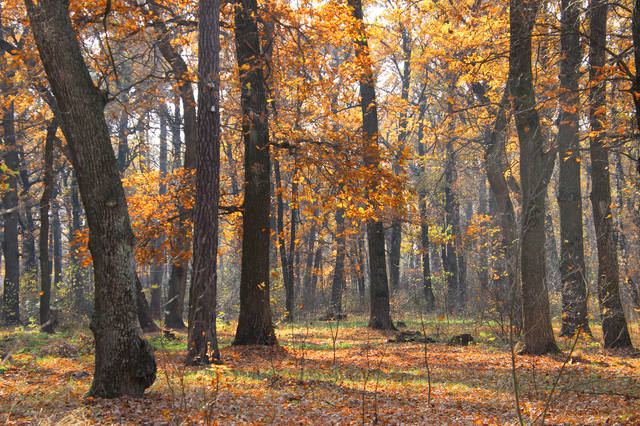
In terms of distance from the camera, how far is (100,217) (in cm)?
553

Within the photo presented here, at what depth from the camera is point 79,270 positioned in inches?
707

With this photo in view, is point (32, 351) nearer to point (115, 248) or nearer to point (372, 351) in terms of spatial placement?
point (115, 248)

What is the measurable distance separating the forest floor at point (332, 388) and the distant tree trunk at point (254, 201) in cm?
55

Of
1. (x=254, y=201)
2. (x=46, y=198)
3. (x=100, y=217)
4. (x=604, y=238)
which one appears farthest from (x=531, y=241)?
(x=46, y=198)

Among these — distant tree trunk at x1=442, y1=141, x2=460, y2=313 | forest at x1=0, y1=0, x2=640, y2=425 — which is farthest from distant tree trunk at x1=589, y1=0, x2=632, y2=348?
distant tree trunk at x1=442, y1=141, x2=460, y2=313

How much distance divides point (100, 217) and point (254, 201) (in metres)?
4.48

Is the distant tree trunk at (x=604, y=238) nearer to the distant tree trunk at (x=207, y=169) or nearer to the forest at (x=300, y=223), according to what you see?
the forest at (x=300, y=223)

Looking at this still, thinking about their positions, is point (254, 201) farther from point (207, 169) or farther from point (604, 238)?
point (604, 238)

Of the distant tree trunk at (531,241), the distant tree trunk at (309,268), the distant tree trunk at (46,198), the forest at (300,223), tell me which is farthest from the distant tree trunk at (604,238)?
the distant tree trunk at (309,268)

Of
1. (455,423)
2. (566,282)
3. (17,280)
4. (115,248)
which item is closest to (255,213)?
(115,248)

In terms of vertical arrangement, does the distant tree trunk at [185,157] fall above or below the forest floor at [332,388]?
above

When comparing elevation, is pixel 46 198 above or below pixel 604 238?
above

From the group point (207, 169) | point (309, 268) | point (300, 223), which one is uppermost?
point (207, 169)

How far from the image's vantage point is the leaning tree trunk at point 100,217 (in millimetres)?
5477
